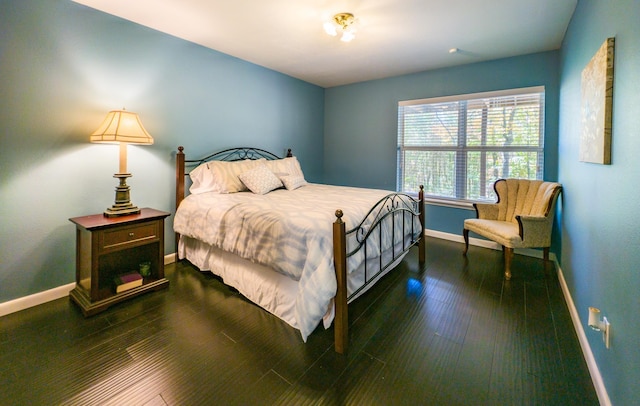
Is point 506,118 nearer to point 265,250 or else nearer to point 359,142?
point 359,142

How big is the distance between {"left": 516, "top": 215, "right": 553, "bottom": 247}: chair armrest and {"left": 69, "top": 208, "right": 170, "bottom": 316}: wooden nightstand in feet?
11.2

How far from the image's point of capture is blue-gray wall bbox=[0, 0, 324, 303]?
2.12m

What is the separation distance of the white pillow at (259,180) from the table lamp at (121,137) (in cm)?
101

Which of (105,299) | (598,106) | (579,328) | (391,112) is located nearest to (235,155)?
(105,299)

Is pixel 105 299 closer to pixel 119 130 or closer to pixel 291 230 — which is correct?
pixel 119 130

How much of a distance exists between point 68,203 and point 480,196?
4508 millimetres

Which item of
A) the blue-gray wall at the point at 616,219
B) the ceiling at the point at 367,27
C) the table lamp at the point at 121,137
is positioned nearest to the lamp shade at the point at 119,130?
the table lamp at the point at 121,137

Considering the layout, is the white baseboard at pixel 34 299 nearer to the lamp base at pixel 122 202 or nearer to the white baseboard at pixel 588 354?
the lamp base at pixel 122 202

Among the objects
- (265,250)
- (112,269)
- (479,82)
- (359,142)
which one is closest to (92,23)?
(112,269)

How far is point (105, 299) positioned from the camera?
218 cm

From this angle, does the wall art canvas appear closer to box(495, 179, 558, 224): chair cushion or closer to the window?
box(495, 179, 558, 224): chair cushion

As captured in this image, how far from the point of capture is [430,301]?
2.34m

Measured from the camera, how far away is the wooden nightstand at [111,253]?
83.8 inches

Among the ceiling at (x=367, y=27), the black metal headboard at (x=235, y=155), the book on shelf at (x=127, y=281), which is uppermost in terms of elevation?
the ceiling at (x=367, y=27)
